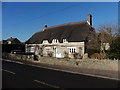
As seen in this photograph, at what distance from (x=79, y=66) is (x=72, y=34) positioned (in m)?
14.3

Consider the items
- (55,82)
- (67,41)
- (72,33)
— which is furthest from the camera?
(72,33)

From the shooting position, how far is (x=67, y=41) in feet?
100

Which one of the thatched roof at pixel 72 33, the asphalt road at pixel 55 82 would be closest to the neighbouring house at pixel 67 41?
the thatched roof at pixel 72 33

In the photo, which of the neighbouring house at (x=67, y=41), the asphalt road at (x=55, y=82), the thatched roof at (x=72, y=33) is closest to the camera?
the asphalt road at (x=55, y=82)

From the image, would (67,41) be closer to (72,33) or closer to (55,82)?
(72,33)

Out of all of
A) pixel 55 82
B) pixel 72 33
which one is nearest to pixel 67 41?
pixel 72 33

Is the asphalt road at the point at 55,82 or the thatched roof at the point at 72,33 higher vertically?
the thatched roof at the point at 72,33

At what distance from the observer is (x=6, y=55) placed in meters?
33.9

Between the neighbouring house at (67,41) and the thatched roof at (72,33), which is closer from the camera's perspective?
the neighbouring house at (67,41)

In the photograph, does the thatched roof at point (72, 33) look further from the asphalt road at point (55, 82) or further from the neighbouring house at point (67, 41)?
the asphalt road at point (55, 82)

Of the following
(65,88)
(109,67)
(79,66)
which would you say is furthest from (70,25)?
(65,88)

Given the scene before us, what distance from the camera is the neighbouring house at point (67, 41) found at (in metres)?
28.2

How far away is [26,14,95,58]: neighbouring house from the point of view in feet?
92.6

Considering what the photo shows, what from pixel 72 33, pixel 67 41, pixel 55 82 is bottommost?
pixel 55 82
